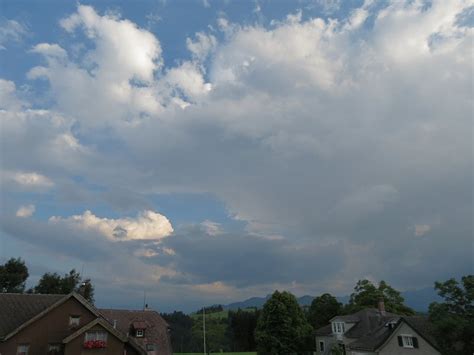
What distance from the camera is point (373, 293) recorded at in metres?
79.2

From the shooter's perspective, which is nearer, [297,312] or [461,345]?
[461,345]

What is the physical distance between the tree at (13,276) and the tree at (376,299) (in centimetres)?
6670

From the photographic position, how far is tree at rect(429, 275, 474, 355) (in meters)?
36.5

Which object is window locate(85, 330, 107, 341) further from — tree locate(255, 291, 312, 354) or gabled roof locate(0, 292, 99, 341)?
tree locate(255, 291, 312, 354)

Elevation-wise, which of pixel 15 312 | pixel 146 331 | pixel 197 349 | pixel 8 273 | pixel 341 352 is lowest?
pixel 197 349

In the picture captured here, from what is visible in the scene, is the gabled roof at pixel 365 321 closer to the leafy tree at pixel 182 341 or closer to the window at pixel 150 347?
the window at pixel 150 347

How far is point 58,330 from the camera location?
42.8m

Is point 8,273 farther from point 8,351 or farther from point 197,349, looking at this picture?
point 197,349

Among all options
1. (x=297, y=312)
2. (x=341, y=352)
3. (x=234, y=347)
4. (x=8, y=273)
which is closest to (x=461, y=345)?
(x=341, y=352)

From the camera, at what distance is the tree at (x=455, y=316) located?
36500 millimetres

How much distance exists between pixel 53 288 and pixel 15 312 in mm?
38324

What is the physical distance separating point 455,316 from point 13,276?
254 ft

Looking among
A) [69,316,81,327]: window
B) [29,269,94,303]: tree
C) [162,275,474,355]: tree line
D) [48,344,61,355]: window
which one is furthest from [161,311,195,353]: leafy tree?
[48,344,61,355]: window

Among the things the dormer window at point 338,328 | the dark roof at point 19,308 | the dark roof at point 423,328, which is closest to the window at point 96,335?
the dark roof at point 19,308
